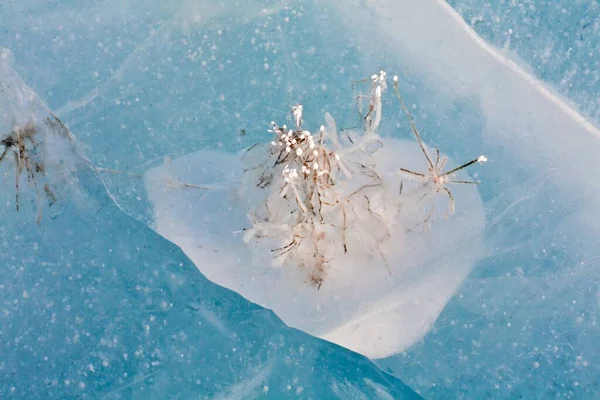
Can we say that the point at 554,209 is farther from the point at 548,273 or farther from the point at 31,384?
the point at 31,384

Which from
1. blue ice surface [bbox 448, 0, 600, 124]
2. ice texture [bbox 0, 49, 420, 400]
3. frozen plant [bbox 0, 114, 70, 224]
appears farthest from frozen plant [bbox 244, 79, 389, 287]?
frozen plant [bbox 0, 114, 70, 224]

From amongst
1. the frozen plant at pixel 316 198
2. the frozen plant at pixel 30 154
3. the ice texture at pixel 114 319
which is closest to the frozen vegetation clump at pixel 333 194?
the frozen plant at pixel 316 198

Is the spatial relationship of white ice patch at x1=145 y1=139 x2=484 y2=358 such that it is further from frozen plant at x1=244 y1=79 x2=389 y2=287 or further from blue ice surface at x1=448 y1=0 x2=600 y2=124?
blue ice surface at x1=448 y1=0 x2=600 y2=124

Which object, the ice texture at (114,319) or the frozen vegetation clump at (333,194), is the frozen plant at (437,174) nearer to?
the frozen vegetation clump at (333,194)

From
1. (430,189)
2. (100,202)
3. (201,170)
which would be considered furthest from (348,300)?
(100,202)

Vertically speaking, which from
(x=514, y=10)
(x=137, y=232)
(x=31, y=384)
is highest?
(x=514, y=10)
